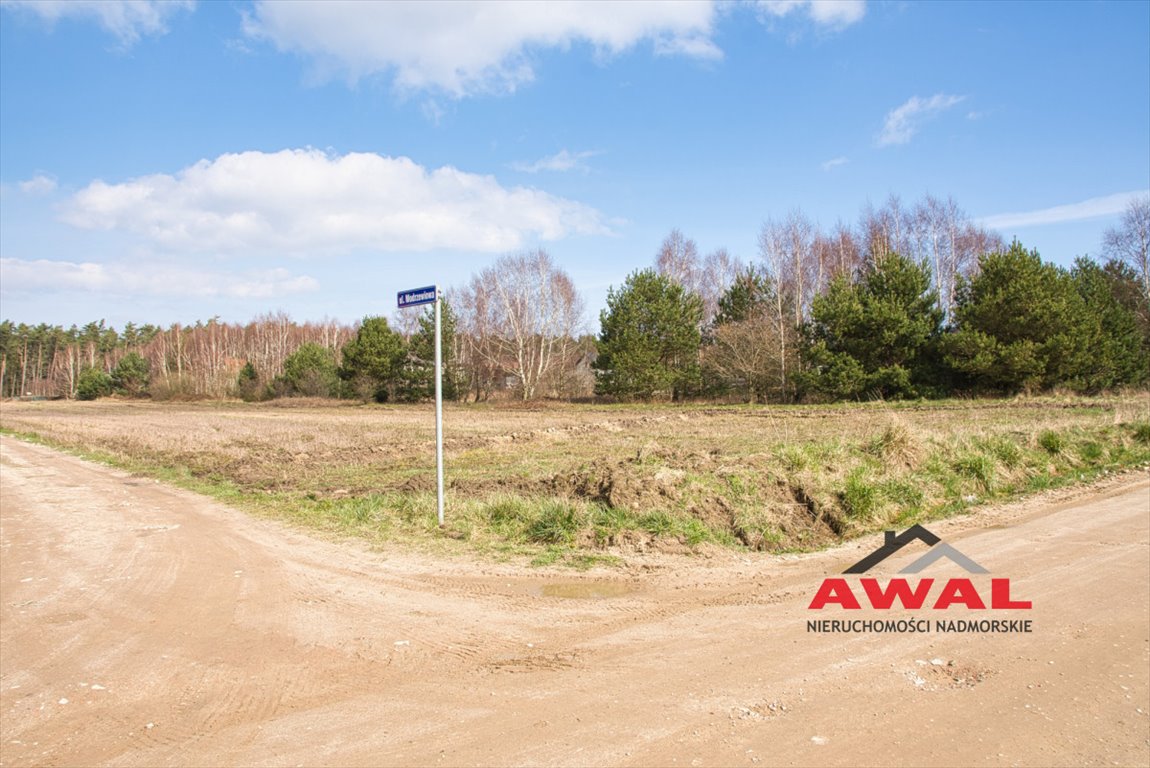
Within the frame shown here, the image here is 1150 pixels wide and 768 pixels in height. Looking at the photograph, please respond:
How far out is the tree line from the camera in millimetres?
35062

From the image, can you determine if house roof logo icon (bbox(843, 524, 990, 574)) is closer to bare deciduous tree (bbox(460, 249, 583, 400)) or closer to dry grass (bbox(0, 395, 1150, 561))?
dry grass (bbox(0, 395, 1150, 561))

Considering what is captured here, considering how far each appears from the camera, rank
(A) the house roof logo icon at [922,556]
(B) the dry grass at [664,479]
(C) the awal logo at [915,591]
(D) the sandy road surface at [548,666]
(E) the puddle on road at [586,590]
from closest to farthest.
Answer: (D) the sandy road surface at [548,666] → (C) the awal logo at [915,591] → (E) the puddle on road at [586,590] → (A) the house roof logo icon at [922,556] → (B) the dry grass at [664,479]

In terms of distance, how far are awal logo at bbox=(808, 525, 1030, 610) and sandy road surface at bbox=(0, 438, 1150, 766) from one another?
172 mm

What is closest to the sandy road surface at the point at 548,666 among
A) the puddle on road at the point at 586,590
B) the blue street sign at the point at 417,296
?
the puddle on road at the point at 586,590

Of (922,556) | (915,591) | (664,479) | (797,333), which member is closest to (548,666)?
(915,591)

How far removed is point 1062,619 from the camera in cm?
557

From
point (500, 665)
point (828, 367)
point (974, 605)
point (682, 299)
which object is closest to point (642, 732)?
point (500, 665)

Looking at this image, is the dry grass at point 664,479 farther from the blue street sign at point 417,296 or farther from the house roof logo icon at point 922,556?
the blue street sign at point 417,296

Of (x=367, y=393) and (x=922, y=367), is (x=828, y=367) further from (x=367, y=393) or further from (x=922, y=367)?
(x=367, y=393)

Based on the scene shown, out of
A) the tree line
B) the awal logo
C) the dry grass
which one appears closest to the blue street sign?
the dry grass

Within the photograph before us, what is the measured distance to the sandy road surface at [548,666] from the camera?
375cm

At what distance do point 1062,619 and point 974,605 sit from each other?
629 mm

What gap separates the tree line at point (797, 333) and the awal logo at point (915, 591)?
104 feet

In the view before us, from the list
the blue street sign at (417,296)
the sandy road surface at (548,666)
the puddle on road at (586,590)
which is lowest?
the puddle on road at (586,590)
